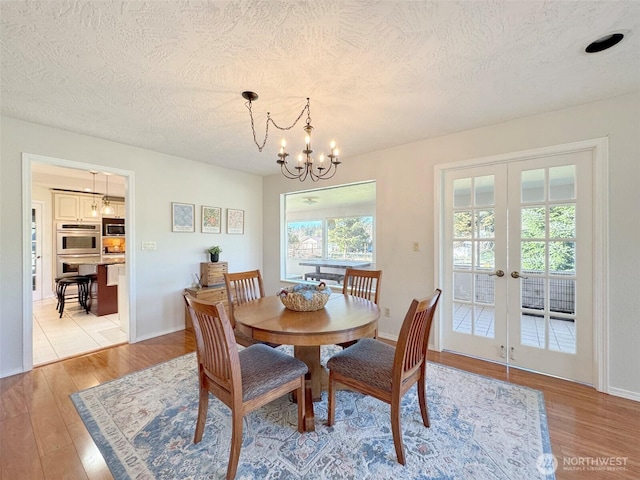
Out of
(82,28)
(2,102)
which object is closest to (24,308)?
(2,102)

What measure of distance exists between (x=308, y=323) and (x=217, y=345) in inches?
21.9

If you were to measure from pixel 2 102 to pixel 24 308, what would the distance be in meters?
1.85

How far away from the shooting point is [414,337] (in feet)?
5.36

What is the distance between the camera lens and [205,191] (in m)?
4.17

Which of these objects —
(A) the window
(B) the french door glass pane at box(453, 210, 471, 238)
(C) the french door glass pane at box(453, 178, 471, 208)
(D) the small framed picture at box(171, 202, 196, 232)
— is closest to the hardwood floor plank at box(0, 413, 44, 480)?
(D) the small framed picture at box(171, 202, 196, 232)

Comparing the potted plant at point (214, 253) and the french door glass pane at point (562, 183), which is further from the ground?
the french door glass pane at point (562, 183)

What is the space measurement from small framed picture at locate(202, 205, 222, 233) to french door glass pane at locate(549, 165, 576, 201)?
4.11m

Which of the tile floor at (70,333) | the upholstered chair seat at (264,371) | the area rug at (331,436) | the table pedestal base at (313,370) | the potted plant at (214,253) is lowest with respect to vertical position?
the area rug at (331,436)

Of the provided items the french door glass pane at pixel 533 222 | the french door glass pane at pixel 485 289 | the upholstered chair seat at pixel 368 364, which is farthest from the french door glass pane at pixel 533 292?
the upholstered chair seat at pixel 368 364

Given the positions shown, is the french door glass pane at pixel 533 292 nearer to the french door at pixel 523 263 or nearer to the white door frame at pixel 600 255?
the french door at pixel 523 263

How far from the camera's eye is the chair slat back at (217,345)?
4.66ft

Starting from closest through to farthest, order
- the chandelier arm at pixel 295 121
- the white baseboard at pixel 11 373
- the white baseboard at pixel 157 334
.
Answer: the chandelier arm at pixel 295 121 < the white baseboard at pixel 11 373 < the white baseboard at pixel 157 334

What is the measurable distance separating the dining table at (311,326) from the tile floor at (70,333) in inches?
96.2

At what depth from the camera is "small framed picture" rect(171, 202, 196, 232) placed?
381 centimetres
